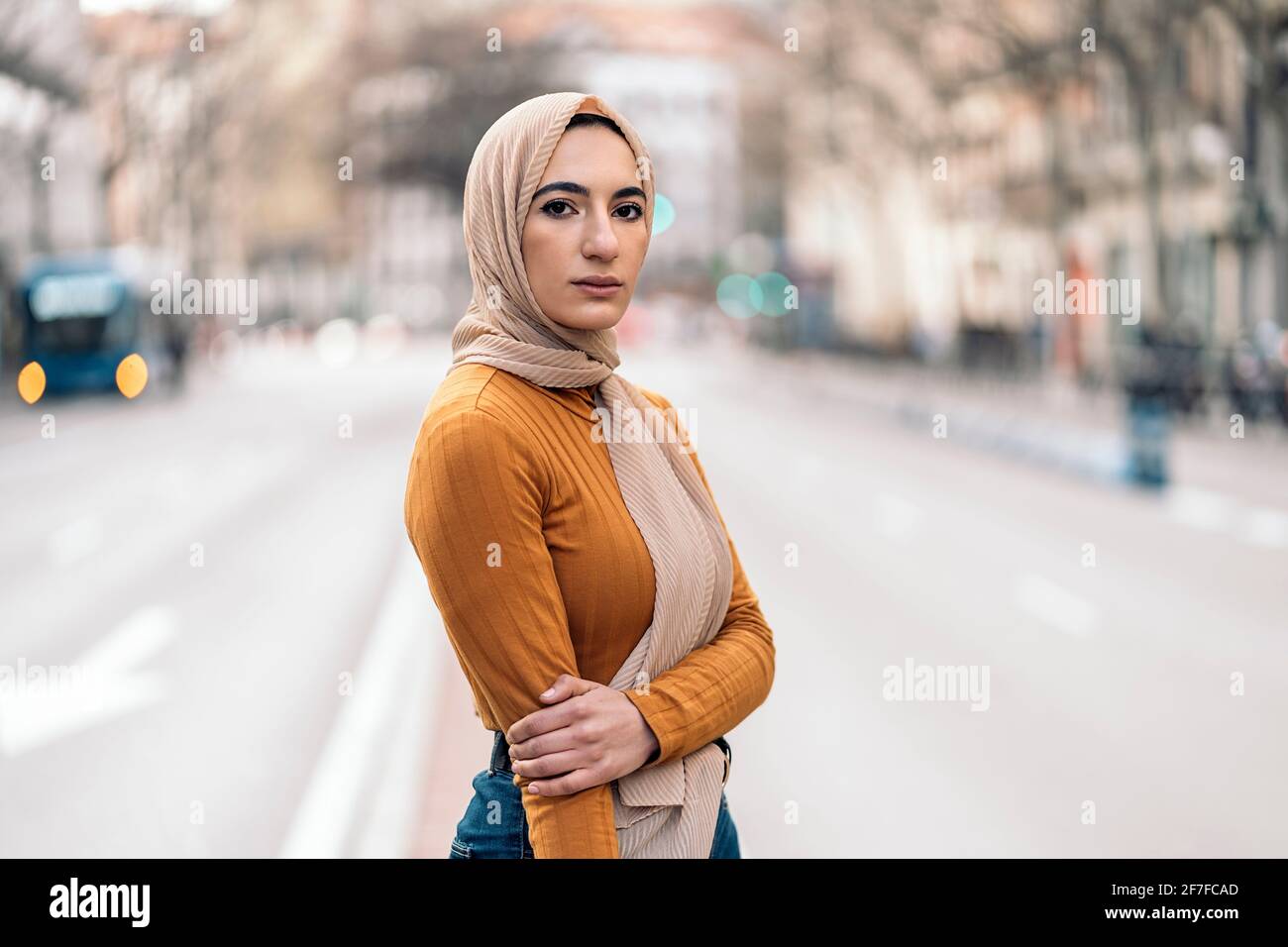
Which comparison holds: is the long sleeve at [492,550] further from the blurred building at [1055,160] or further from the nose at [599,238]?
the blurred building at [1055,160]

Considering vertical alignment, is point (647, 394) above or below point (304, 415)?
above

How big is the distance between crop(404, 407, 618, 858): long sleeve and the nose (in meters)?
0.27

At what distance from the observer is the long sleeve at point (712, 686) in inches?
91.8

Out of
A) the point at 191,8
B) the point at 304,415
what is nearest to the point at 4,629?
the point at 304,415

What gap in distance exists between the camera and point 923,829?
6.79 meters

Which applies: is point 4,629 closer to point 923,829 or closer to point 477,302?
point 923,829

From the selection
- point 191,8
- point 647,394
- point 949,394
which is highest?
point 191,8

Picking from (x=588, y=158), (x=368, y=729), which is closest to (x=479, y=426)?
(x=588, y=158)

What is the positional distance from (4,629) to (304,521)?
6138 millimetres

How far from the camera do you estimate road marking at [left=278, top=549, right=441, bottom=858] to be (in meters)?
6.70

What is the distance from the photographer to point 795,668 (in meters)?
10.5

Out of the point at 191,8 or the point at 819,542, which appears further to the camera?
the point at 191,8

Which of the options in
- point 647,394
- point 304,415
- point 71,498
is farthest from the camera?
point 304,415

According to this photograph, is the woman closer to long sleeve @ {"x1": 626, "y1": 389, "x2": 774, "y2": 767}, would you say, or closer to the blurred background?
long sleeve @ {"x1": 626, "y1": 389, "x2": 774, "y2": 767}
